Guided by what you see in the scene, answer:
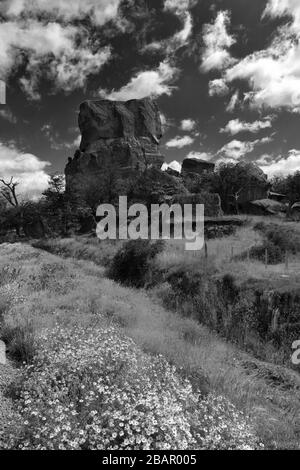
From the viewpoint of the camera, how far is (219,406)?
498 centimetres

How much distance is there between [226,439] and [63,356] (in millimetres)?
2656

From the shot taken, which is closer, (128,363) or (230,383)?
(128,363)

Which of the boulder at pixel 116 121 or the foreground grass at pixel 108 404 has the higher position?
the boulder at pixel 116 121

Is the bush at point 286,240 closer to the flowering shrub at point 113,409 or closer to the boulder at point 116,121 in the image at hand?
the flowering shrub at point 113,409

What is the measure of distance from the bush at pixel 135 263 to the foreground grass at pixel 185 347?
550cm

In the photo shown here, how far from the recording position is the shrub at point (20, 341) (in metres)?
6.74

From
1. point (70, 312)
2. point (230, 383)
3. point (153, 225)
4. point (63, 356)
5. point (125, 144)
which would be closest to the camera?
point (63, 356)

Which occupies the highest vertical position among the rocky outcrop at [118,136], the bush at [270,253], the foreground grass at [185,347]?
the rocky outcrop at [118,136]

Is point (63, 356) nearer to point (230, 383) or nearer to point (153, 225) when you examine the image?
point (230, 383)

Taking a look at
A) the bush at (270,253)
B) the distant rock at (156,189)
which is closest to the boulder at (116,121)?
the distant rock at (156,189)

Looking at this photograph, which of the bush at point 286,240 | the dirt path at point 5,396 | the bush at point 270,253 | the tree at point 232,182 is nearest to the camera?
the dirt path at point 5,396

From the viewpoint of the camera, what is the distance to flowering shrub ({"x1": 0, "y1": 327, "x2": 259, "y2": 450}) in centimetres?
420

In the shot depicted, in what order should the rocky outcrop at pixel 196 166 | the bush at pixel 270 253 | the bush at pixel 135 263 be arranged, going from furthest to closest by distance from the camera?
the rocky outcrop at pixel 196 166 < the bush at pixel 135 263 < the bush at pixel 270 253
